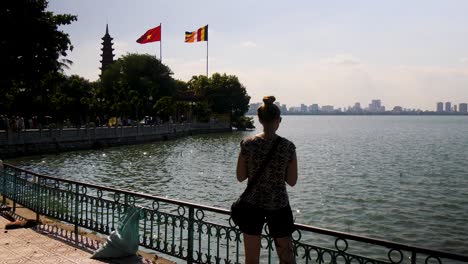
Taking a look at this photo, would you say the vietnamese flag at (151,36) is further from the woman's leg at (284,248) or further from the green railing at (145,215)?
the woman's leg at (284,248)

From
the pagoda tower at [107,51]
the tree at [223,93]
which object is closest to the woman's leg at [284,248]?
the tree at [223,93]

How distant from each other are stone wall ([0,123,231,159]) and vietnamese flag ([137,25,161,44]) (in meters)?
13.1

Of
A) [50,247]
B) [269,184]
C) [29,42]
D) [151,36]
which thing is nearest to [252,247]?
[269,184]

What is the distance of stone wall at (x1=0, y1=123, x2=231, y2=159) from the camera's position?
34.4 meters

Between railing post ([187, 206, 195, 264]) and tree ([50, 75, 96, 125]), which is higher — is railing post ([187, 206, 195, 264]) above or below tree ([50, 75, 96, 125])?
below

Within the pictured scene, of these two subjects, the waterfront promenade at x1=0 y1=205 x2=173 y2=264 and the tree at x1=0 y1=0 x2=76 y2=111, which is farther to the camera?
the tree at x1=0 y1=0 x2=76 y2=111

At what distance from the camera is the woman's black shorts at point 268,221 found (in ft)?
14.7

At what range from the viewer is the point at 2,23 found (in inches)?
1039

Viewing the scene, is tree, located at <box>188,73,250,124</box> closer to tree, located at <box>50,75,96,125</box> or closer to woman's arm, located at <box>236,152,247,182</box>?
tree, located at <box>50,75,96,125</box>

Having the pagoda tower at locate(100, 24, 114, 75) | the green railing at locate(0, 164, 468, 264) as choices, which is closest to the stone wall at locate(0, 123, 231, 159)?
the green railing at locate(0, 164, 468, 264)

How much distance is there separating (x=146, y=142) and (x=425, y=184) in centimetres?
3826

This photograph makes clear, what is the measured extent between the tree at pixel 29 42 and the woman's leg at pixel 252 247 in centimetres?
2659

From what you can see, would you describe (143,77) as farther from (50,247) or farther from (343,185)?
(50,247)

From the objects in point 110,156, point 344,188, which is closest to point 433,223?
point 344,188
